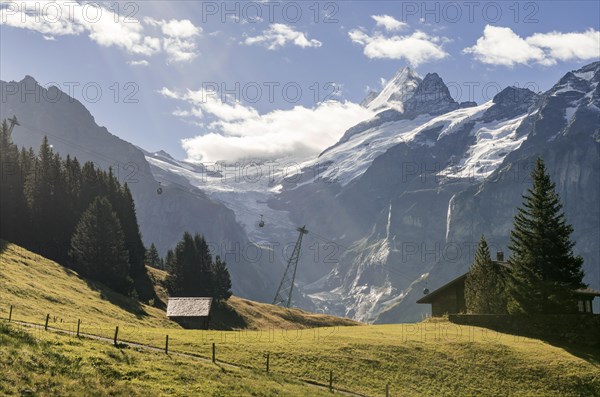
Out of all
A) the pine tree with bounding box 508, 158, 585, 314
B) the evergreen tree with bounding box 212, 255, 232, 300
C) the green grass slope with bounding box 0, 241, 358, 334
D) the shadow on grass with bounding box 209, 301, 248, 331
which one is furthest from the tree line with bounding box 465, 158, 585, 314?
the evergreen tree with bounding box 212, 255, 232, 300

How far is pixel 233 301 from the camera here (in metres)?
123

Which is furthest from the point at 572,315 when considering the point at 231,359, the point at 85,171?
the point at 85,171

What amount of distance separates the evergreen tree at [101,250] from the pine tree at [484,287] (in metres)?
54.2

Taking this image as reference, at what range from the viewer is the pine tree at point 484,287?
73.2 metres

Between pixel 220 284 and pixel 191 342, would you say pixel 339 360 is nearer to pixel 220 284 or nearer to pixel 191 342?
pixel 191 342

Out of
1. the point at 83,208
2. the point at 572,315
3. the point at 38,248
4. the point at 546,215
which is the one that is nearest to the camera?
the point at 572,315

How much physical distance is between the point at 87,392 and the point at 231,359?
16691mm

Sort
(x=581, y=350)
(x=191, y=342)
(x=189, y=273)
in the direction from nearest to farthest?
(x=191, y=342) < (x=581, y=350) < (x=189, y=273)

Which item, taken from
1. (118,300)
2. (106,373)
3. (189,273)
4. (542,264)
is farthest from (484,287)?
(189,273)

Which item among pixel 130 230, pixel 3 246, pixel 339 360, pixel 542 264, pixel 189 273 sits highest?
pixel 130 230

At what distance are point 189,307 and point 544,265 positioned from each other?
49.5m

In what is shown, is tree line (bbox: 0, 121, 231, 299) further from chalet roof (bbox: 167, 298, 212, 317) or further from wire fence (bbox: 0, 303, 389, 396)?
wire fence (bbox: 0, 303, 389, 396)

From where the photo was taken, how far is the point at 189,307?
90.1 metres

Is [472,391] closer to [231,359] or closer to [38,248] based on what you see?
[231,359]
